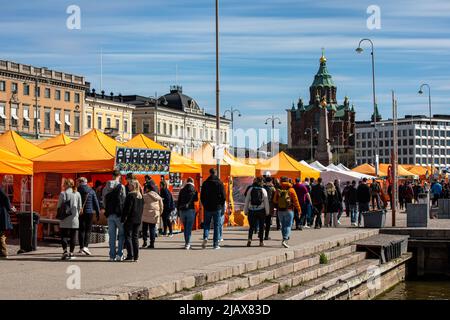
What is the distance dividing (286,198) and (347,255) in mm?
2474

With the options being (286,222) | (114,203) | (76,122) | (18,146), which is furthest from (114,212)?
(76,122)

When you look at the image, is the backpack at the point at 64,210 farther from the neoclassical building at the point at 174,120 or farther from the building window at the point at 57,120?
the neoclassical building at the point at 174,120

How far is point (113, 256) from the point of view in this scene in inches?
675

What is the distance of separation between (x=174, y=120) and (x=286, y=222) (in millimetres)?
104671

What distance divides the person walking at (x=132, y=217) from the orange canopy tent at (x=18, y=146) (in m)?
9.39

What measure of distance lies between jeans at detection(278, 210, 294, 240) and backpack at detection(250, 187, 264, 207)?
3.03ft

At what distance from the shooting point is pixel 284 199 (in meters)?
21.7

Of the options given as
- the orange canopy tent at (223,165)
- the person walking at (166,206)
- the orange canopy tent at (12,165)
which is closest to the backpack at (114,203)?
the orange canopy tent at (12,165)

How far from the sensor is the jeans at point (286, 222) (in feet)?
69.4

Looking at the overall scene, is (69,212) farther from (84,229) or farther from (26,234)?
(26,234)

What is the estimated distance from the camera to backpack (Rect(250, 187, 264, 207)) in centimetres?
2077

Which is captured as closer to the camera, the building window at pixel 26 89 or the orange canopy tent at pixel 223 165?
the orange canopy tent at pixel 223 165
